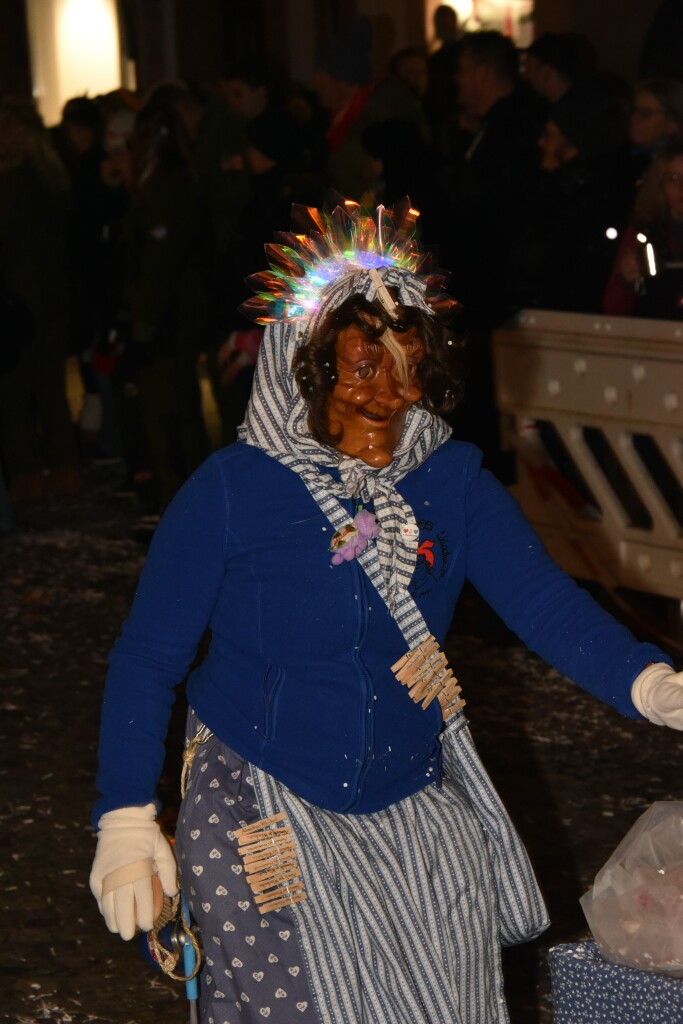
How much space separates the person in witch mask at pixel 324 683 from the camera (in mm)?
2443

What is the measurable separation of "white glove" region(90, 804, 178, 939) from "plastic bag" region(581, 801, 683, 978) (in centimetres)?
65

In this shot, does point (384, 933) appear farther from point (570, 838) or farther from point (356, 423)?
point (570, 838)

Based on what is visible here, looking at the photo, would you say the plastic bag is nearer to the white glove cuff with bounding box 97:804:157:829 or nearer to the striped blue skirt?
the striped blue skirt

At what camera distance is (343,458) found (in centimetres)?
254

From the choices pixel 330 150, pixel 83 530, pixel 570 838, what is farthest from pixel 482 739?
pixel 330 150

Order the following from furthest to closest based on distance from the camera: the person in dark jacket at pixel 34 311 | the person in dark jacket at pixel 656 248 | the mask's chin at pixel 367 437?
the person in dark jacket at pixel 34 311 → the person in dark jacket at pixel 656 248 → the mask's chin at pixel 367 437

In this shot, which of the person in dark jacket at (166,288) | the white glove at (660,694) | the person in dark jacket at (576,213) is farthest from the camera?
the person in dark jacket at (166,288)

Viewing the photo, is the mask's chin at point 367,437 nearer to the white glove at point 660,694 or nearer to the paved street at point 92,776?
the white glove at point 660,694

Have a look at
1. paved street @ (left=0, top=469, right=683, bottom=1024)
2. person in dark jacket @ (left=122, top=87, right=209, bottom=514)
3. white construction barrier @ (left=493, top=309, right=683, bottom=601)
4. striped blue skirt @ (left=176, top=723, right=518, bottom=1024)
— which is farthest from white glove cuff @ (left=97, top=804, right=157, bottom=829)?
person in dark jacket @ (left=122, top=87, right=209, bottom=514)

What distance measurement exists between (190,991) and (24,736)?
3218mm

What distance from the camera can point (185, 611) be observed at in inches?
97.8

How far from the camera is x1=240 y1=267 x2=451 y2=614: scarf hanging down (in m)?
2.52

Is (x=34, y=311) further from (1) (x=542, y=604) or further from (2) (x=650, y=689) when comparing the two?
(2) (x=650, y=689)

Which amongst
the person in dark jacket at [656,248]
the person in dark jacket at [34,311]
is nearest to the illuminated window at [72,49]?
the person in dark jacket at [34,311]
